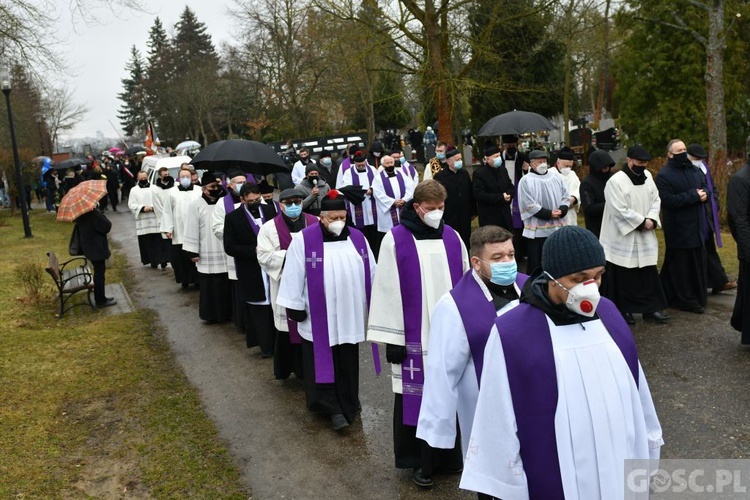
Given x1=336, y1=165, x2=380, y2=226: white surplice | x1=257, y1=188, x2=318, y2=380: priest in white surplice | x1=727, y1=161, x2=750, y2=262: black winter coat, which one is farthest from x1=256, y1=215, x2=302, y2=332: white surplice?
x1=336, y1=165, x2=380, y2=226: white surplice

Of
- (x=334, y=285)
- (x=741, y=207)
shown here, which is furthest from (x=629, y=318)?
(x=334, y=285)

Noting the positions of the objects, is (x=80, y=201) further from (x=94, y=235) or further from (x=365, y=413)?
(x=365, y=413)

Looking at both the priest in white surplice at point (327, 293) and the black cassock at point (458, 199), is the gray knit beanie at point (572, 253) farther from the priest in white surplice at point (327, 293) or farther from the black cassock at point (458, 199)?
the black cassock at point (458, 199)

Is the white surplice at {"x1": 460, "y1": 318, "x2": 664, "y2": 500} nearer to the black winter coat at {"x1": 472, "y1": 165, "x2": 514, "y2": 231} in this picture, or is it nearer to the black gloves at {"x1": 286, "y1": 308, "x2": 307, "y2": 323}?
the black gloves at {"x1": 286, "y1": 308, "x2": 307, "y2": 323}

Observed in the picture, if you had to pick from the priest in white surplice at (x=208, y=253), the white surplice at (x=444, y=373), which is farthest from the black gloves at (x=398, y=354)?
the priest in white surplice at (x=208, y=253)

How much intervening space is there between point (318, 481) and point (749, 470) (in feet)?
9.36

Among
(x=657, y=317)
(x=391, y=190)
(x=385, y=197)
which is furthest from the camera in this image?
(x=391, y=190)

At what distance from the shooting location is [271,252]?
7074mm

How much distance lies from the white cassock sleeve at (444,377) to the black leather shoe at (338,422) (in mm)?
2129

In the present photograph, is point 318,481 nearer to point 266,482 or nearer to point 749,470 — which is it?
point 266,482

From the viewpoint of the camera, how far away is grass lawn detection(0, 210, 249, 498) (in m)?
5.48

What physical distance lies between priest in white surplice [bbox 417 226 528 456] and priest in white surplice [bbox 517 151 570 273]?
17.7 feet

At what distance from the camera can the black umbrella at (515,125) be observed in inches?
467

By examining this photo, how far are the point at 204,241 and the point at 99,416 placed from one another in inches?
137
